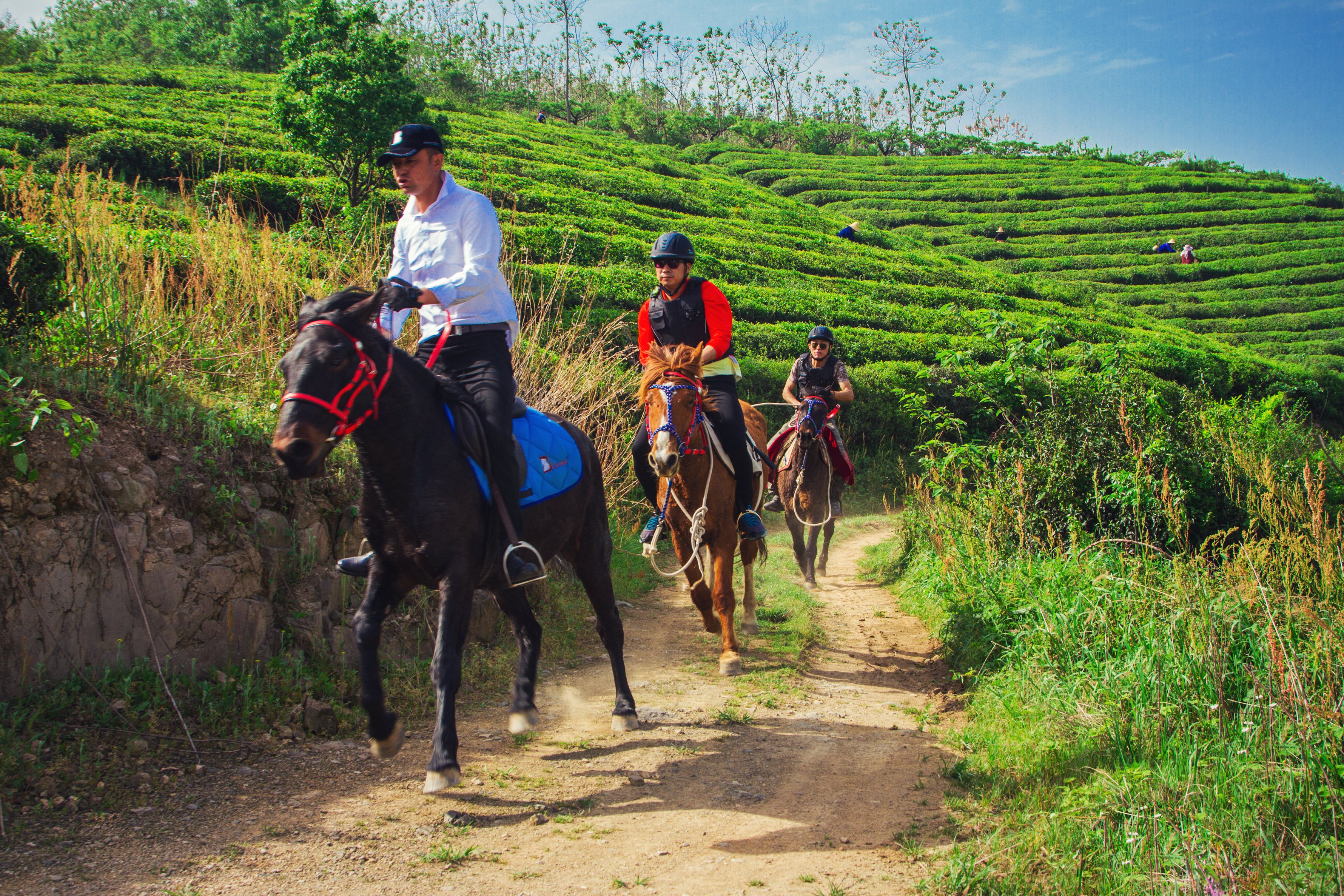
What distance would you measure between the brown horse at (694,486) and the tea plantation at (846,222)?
4135mm

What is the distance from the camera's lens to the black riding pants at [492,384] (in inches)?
162

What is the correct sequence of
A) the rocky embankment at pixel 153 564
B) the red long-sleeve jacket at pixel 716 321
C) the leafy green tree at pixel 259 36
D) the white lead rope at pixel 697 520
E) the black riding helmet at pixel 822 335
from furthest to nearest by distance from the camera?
1. the leafy green tree at pixel 259 36
2. the black riding helmet at pixel 822 335
3. the red long-sleeve jacket at pixel 716 321
4. the white lead rope at pixel 697 520
5. the rocky embankment at pixel 153 564

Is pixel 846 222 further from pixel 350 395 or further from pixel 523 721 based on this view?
pixel 350 395

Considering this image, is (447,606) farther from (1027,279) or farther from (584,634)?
(1027,279)

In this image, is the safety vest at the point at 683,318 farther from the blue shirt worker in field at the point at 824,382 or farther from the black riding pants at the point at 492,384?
the blue shirt worker in field at the point at 824,382

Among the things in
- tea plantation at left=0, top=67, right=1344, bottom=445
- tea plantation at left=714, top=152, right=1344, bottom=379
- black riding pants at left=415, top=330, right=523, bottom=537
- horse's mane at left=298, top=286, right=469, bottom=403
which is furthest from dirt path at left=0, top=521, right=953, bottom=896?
tea plantation at left=714, top=152, right=1344, bottom=379

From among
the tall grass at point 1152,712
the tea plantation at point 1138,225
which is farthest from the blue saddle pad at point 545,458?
the tea plantation at point 1138,225

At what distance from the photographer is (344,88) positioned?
13.2m

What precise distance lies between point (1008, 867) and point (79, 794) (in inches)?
152

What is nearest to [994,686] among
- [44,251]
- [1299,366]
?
[44,251]

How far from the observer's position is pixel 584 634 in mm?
6891

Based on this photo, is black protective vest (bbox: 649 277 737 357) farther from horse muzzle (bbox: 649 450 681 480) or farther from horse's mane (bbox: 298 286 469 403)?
horse's mane (bbox: 298 286 469 403)

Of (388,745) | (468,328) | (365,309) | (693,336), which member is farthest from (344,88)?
(388,745)

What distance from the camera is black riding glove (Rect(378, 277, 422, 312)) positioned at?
137 inches
